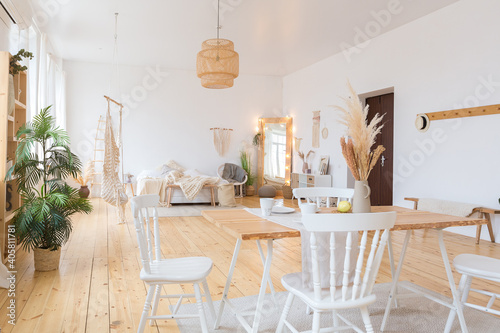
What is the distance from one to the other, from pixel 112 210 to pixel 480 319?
20.1 feet

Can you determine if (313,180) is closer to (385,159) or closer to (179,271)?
(385,159)

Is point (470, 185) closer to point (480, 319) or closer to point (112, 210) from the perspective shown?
point (480, 319)

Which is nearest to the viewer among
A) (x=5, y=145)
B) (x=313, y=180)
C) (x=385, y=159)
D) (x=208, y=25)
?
(x=5, y=145)

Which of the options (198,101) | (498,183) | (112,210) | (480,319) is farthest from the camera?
(198,101)

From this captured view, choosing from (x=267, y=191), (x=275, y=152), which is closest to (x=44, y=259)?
(x=267, y=191)

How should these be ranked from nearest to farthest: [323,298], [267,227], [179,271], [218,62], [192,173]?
[323,298]
[267,227]
[179,271]
[218,62]
[192,173]

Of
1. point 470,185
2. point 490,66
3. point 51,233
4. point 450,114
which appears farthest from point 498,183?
point 51,233

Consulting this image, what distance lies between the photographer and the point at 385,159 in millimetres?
6777

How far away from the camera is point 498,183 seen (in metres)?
4.59

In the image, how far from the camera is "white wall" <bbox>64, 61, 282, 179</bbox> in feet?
28.7

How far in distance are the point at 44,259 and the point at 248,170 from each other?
22.0ft

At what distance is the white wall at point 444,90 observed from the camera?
471cm

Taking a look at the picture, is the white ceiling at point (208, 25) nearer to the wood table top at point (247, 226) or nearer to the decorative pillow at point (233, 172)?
the decorative pillow at point (233, 172)

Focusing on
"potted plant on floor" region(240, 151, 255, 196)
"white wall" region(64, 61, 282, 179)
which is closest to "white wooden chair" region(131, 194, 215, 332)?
"white wall" region(64, 61, 282, 179)
